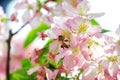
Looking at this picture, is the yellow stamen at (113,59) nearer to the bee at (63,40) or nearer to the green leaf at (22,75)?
the bee at (63,40)

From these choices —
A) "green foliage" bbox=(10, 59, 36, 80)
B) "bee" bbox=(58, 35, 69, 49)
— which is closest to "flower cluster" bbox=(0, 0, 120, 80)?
"bee" bbox=(58, 35, 69, 49)

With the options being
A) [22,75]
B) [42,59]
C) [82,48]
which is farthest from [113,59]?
[22,75]

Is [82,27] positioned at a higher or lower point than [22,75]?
higher

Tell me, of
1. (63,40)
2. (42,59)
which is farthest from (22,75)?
(63,40)

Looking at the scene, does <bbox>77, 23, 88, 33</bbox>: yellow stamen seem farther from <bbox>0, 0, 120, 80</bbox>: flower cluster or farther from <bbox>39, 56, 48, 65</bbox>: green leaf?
<bbox>39, 56, 48, 65</bbox>: green leaf

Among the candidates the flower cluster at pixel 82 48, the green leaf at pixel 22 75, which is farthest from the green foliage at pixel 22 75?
the flower cluster at pixel 82 48

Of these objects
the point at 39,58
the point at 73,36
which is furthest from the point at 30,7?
the point at 73,36

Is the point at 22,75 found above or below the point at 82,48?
below

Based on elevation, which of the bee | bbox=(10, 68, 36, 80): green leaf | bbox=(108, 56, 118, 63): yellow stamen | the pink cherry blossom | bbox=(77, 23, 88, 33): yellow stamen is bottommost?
bbox=(10, 68, 36, 80): green leaf

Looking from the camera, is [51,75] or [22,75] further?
[22,75]

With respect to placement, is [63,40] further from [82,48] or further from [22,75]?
[22,75]

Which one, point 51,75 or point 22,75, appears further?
point 22,75

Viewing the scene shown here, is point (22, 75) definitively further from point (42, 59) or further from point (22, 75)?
point (42, 59)
